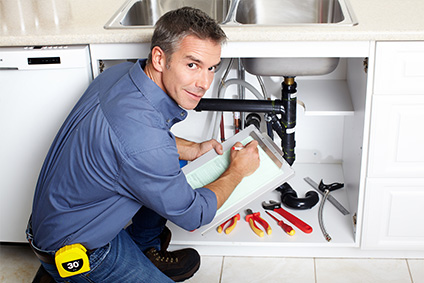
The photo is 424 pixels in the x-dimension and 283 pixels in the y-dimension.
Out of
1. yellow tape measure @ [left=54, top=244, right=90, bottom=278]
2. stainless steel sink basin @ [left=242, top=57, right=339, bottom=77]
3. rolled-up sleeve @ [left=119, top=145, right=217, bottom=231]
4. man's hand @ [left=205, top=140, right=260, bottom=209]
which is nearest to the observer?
rolled-up sleeve @ [left=119, top=145, right=217, bottom=231]

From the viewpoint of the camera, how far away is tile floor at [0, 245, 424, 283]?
2.08m

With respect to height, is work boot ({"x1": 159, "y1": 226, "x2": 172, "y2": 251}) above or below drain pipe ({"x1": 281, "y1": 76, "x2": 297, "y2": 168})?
below

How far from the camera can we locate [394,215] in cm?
202

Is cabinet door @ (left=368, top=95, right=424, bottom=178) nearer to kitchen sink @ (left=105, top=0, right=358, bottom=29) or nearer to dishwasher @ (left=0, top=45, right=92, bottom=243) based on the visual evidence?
kitchen sink @ (left=105, top=0, right=358, bottom=29)

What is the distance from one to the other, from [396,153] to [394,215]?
264mm

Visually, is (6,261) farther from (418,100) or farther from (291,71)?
(418,100)

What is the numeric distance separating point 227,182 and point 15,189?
2.95ft

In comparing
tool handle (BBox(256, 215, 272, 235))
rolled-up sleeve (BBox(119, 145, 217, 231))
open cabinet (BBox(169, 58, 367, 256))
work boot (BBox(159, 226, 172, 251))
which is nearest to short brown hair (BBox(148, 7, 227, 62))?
rolled-up sleeve (BBox(119, 145, 217, 231))

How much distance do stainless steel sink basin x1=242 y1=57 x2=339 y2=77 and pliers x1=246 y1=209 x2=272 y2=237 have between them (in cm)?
64

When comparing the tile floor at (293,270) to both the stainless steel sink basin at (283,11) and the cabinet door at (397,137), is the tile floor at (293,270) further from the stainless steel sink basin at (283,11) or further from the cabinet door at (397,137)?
the stainless steel sink basin at (283,11)

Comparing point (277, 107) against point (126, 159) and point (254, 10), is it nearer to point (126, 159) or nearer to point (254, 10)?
point (254, 10)

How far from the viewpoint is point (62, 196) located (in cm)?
150

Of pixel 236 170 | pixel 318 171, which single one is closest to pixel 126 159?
pixel 236 170

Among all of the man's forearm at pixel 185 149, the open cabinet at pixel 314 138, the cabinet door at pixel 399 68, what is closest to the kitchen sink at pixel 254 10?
the open cabinet at pixel 314 138
